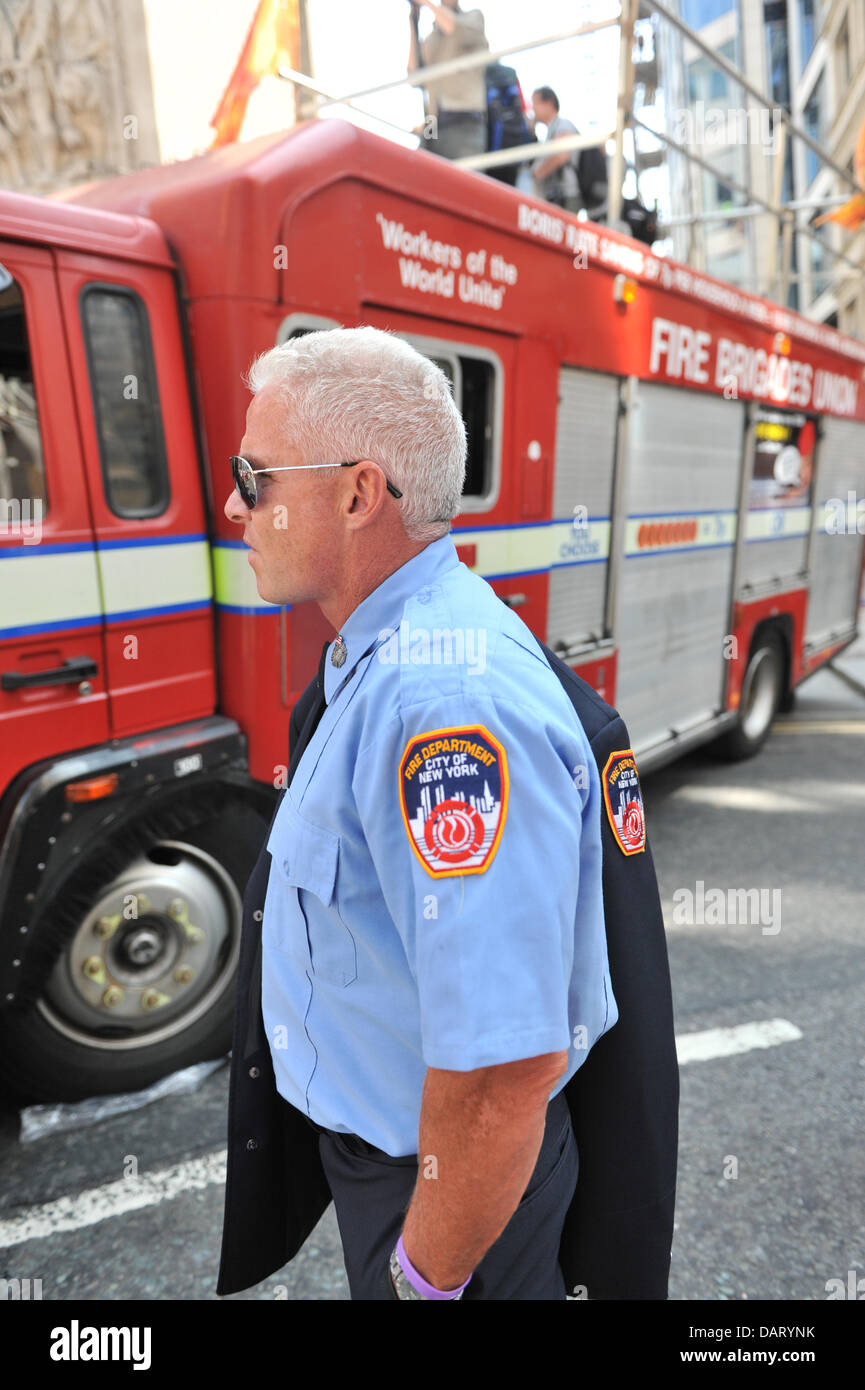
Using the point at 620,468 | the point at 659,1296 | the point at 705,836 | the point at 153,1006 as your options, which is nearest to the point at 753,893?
the point at 705,836

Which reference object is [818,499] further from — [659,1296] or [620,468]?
[659,1296]

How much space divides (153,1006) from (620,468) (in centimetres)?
309

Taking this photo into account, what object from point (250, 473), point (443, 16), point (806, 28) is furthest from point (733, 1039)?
point (806, 28)

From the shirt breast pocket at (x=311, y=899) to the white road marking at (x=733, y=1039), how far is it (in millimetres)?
2341

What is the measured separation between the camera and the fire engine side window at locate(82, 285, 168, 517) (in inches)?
103

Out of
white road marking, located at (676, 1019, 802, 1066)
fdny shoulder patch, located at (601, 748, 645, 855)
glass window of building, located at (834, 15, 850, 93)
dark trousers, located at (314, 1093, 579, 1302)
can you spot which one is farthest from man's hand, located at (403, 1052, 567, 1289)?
glass window of building, located at (834, 15, 850, 93)

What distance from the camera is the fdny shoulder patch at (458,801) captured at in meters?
0.96

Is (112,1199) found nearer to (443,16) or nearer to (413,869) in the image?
(413,869)

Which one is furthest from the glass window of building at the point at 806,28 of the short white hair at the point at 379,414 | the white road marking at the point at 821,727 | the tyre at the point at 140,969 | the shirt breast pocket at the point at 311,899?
the shirt breast pocket at the point at 311,899

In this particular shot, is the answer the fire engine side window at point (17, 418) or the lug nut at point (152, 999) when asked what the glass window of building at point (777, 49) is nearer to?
the fire engine side window at point (17, 418)

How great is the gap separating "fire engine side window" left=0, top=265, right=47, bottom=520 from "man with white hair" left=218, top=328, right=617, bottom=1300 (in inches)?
55.3

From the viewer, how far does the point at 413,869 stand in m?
0.99

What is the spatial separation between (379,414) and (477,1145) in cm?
83

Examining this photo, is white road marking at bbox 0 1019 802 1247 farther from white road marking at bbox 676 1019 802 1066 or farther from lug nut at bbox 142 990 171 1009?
white road marking at bbox 676 1019 802 1066
